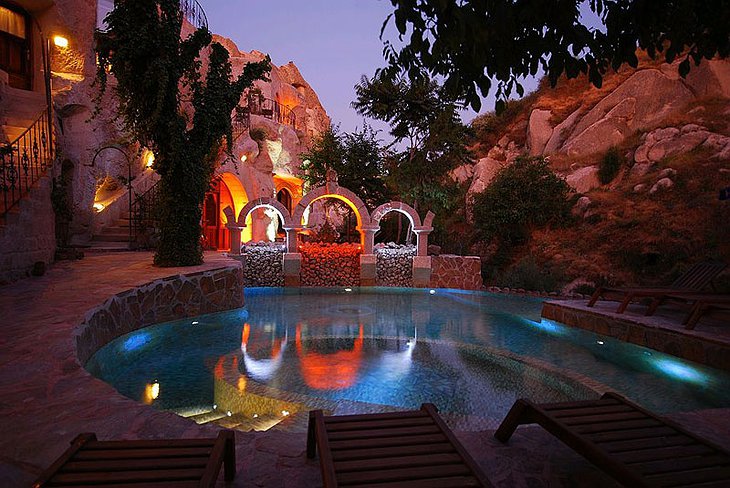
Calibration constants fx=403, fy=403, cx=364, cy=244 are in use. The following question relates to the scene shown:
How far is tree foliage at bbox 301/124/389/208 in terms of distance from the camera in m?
20.1

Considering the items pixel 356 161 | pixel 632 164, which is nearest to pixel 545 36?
pixel 356 161

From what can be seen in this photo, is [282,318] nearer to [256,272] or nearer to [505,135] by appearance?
[256,272]

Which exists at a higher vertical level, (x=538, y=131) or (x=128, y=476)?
(x=538, y=131)

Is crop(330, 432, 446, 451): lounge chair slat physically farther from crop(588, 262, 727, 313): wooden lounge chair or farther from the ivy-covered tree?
the ivy-covered tree

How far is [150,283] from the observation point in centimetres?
771

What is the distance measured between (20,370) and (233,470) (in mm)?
2799

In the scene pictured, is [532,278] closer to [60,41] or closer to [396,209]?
[396,209]

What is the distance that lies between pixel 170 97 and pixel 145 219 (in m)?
7.31

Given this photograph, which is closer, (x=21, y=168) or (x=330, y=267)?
(x=21, y=168)

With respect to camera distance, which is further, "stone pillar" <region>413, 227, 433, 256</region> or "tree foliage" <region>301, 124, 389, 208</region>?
"tree foliage" <region>301, 124, 389, 208</region>

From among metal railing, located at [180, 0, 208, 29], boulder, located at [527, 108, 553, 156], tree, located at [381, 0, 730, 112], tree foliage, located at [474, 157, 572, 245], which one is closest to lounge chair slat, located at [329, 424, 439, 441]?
tree, located at [381, 0, 730, 112]

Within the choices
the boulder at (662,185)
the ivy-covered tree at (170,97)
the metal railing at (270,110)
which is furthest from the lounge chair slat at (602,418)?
the metal railing at (270,110)

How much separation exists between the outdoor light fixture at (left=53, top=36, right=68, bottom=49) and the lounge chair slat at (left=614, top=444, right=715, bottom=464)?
63.3 feet

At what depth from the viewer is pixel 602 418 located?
2748 mm
